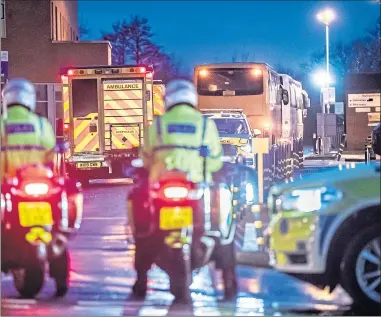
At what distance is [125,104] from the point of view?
15.3 m

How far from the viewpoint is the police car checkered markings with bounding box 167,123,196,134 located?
Result: 9.02m

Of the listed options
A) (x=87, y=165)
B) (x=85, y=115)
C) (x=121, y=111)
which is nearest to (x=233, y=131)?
(x=121, y=111)

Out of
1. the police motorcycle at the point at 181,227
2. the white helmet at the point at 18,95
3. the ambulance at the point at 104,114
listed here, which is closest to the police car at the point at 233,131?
the ambulance at the point at 104,114

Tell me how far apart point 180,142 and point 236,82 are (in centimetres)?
804

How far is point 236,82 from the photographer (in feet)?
55.6

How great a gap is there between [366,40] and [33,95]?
4007 millimetres

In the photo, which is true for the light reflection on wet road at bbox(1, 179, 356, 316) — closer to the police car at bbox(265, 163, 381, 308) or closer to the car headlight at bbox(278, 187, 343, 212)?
the police car at bbox(265, 163, 381, 308)

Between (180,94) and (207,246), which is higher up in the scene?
(180,94)

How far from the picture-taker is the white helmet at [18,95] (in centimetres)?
927

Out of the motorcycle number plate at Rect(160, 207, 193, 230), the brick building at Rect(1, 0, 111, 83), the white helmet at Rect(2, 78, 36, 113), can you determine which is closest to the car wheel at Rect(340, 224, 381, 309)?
the motorcycle number plate at Rect(160, 207, 193, 230)

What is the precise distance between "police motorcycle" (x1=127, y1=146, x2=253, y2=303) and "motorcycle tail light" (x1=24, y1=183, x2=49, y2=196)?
2.30 ft

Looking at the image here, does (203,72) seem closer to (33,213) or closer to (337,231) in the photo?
(33,213)

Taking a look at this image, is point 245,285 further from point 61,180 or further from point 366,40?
point 366,40

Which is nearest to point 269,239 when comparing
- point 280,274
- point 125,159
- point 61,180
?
point 280,274
